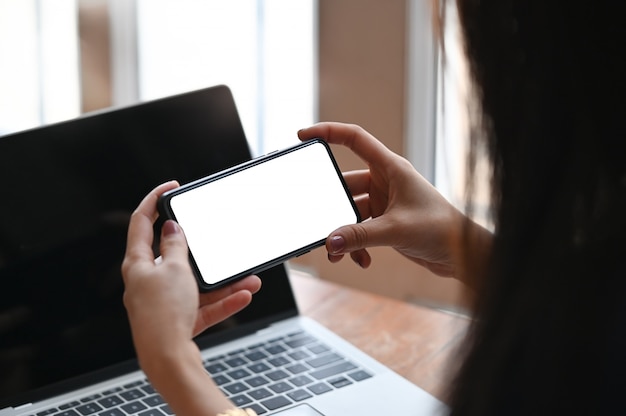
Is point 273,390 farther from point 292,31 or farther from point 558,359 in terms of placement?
point 292,31

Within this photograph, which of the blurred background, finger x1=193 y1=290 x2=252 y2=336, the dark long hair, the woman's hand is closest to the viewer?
the dark long hair

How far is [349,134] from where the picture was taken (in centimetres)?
78

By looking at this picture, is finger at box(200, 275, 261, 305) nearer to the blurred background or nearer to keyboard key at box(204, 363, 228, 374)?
keyboard key at box(204, 363, 228, 374)

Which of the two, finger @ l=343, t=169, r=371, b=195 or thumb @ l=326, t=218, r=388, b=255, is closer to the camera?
thumb @ l=326, t=218, r=388, b=255

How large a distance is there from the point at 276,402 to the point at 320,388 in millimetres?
45

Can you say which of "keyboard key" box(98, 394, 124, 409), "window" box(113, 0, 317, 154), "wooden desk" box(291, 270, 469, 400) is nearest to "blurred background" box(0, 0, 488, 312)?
"window" box(113, 0, 317, 154)

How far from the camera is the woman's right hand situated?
740 millimetres

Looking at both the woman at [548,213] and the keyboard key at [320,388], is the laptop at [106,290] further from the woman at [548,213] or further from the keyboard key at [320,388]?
the woman at [548,213]

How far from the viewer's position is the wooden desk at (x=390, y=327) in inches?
33.6

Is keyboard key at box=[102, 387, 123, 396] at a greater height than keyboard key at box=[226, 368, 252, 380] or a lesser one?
lesser

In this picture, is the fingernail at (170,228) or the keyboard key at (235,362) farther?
the keyboard key at (235,362)

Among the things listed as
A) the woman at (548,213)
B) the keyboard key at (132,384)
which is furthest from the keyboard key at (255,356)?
the woman at (548,213)

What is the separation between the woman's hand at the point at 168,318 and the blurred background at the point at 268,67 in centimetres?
50

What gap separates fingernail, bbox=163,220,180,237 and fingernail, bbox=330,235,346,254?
0.47 feet
